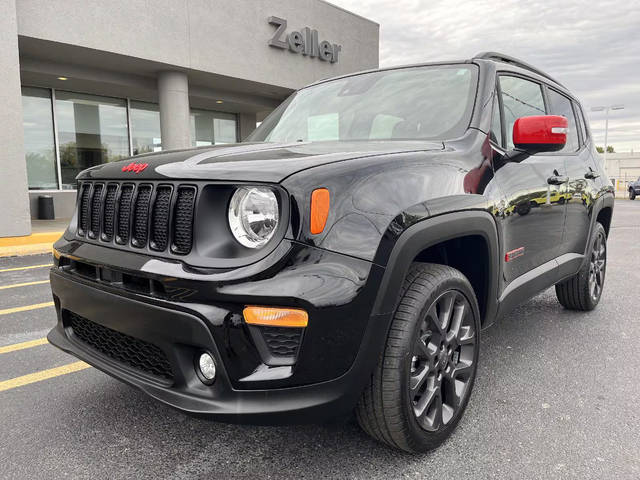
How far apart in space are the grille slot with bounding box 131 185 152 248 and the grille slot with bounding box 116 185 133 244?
0.04 metres

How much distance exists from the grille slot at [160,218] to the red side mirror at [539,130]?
1766 mm

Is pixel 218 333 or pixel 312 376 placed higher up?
pixel 218 333

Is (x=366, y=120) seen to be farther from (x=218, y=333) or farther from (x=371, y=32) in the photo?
(x=371, y=32)

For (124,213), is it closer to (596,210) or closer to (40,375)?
(40,375)

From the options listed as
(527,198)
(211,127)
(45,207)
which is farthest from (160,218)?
(211,127)

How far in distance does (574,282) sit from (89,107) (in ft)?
45.8

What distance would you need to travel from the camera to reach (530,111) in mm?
3355

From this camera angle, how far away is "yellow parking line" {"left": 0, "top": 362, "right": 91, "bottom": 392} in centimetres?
289

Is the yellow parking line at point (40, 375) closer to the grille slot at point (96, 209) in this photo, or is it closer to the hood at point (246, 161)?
the grille slot at point (96, 209)

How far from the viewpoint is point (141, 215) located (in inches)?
79.4

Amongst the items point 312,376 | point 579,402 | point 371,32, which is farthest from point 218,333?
point 371,32

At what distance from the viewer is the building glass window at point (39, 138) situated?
13.2m

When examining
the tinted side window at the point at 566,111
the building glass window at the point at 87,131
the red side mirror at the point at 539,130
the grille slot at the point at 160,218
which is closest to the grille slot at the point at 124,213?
the grille slot at the point at 160,218

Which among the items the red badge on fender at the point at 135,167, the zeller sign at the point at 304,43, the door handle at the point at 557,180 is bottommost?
the door handle at the point at 557,180
